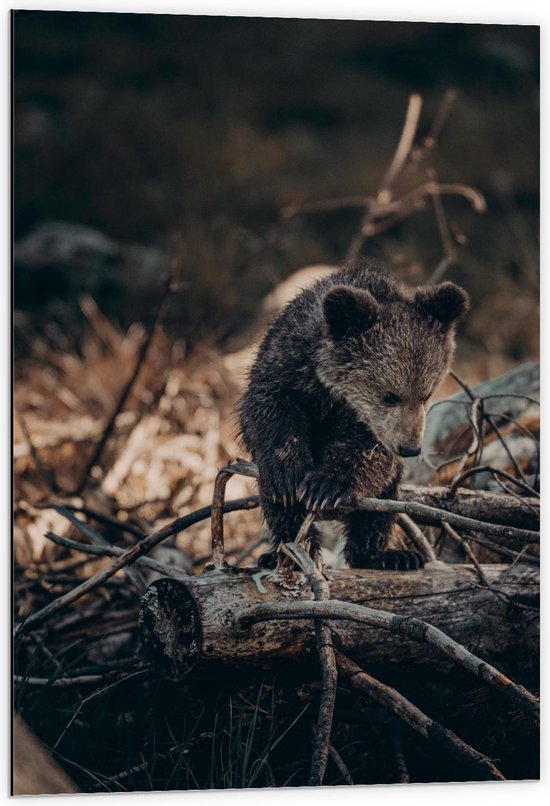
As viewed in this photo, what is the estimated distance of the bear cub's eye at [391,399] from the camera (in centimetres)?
328

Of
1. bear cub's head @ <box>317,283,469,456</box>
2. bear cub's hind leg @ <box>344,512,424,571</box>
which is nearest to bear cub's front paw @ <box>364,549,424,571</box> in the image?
bear cub's hind leg @ <box>344,512,424,571</box>

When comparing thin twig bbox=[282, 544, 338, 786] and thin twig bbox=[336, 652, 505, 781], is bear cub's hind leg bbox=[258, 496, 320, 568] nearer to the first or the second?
thin twig bbox=[282, 544, 338, 786]

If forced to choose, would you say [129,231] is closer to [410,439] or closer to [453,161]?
[453,161]

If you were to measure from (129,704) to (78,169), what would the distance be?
444 centimetres

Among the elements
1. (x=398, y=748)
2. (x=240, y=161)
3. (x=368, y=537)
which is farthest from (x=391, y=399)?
(x=240, y=161)

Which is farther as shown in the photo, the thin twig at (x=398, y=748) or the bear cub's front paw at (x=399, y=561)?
the bear cub's front paw at (x=399, y=561)

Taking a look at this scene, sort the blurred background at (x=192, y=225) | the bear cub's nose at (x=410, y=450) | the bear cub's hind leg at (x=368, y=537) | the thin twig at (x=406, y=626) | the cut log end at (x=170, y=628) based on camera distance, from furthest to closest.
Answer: the blurred background at (x=192, y=225) < the bear cub's hind leg at (x=368, y=537) < the bear cub's nose at (x=410, y=450) < the cut log end at (x=170, y=628) < the thin twig at (x=406, y=626)

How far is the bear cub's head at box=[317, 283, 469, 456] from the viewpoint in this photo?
10.6ft

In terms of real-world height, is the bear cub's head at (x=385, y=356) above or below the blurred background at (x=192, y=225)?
below

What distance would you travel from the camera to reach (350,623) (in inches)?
123

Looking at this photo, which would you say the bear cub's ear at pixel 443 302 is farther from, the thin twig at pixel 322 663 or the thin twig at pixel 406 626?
the thin twig at pixel 406 626

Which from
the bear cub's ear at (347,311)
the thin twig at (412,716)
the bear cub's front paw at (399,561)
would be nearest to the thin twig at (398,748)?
the thin twig at (412,716)

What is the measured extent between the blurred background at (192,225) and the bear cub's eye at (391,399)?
3.19 ft

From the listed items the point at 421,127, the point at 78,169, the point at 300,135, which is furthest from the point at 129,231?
the point at 421,127
